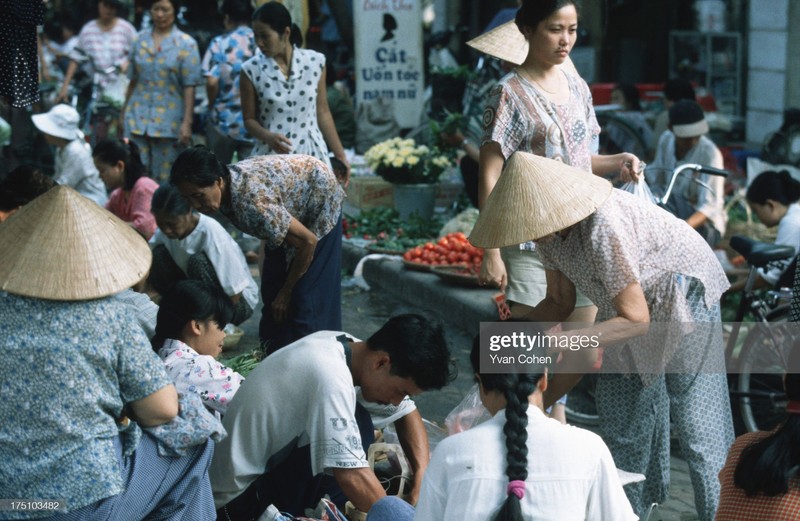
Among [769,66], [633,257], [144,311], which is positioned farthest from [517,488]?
[769,66]

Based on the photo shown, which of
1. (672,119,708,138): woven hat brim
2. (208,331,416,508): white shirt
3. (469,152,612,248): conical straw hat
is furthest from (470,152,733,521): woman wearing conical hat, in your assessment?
(672,119,708,138): woven hat brim

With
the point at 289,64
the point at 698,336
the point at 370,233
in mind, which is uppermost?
the point at 289,64

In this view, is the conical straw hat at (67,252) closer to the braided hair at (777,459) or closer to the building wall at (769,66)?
the braided hair at (777,459)

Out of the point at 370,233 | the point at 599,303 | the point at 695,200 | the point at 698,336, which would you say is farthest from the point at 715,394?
the point at 370,233

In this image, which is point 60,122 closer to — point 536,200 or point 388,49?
point 388,49

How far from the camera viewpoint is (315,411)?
11.5ft

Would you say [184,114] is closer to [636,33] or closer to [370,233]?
[370,233]

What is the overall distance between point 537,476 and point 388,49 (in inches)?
320

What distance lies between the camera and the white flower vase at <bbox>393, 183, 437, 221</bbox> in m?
9.27

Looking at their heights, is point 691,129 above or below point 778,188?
above

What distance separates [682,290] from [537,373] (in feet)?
4.42

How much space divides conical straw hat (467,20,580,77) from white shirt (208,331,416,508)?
196cm

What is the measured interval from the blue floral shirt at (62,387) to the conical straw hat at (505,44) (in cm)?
260

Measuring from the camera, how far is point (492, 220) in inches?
148
